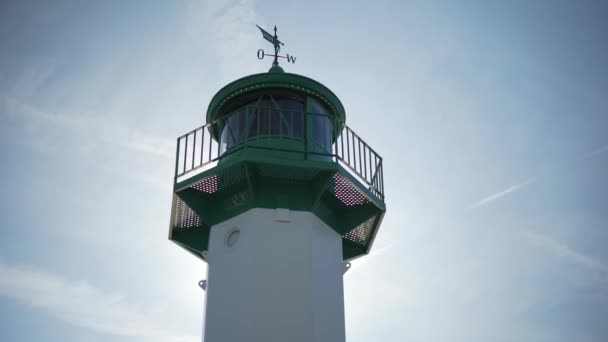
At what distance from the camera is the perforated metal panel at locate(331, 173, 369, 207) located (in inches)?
525

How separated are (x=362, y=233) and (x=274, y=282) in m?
2.96

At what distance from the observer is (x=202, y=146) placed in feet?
44.2

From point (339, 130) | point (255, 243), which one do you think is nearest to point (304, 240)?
point (255, 243)

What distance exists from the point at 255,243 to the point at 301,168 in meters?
1.61

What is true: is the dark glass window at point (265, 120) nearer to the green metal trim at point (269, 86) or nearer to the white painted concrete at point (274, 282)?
the green metal trim at point (269, 86)

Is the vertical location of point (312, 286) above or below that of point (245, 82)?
below

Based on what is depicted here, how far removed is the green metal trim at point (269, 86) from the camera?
47.1 feet

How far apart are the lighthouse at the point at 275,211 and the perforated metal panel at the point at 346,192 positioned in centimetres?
2

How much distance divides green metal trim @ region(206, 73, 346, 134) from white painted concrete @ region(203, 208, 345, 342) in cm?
272

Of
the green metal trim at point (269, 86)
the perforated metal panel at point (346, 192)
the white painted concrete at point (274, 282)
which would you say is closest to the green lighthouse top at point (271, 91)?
the green metal trim at point (269, 86)

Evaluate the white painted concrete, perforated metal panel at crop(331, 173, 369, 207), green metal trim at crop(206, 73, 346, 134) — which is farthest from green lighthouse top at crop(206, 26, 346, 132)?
the white painted concrete

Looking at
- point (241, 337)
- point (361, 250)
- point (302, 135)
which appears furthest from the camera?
point (361, 250)

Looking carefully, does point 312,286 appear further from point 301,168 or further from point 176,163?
point 176,163

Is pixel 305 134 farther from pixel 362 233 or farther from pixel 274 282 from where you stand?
pixel 274 282
